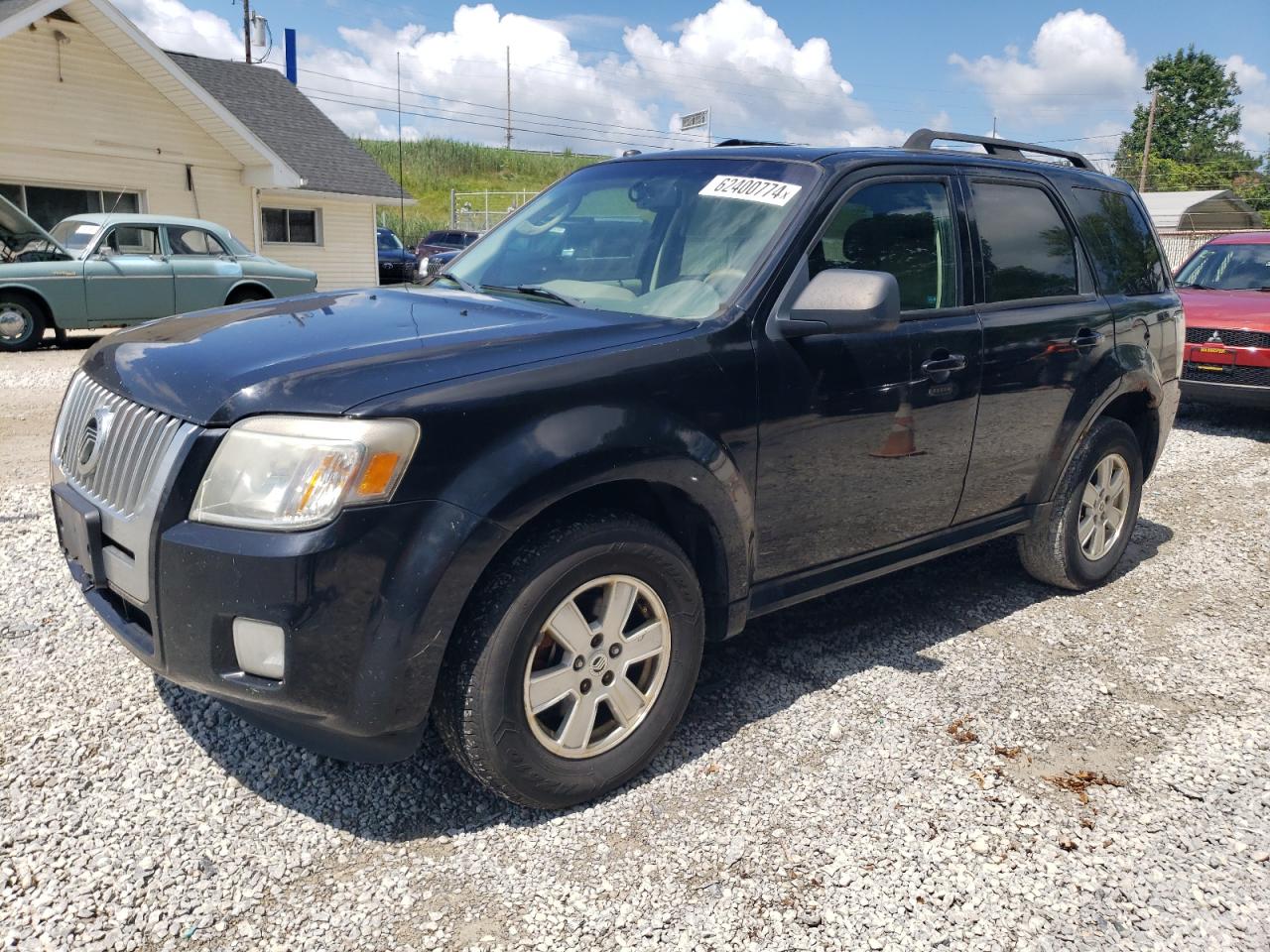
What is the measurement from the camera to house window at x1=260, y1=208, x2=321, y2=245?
917 inches


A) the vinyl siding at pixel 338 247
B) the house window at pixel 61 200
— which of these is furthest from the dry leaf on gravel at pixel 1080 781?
the vinyl siding at pixel 338 247

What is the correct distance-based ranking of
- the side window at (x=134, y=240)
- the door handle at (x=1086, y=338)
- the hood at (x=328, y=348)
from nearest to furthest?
the hood at (x=328, y=348), the door handle at (x=1086, y=338), the side window at (x=134, y=240)

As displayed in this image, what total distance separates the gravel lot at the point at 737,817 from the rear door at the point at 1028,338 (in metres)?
0.77

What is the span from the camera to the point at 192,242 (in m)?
14.1

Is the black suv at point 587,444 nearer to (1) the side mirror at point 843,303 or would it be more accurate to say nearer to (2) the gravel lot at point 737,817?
(1) the side mirror at point 843,303

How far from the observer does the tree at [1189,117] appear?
81.9 metres

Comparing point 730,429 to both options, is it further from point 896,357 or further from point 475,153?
point 475,153

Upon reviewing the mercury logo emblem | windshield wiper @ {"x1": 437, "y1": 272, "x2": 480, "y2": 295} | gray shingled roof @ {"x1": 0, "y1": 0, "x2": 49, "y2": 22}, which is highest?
gray shingled roof @ {"x1": 0, "y1": 0, "x2": 49, "y2": 22}

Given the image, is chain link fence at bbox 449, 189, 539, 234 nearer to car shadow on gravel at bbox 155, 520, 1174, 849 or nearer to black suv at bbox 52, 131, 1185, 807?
car shadow on gravel at bbox 155, 520, 1174, 849

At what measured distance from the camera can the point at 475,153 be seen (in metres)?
58.0

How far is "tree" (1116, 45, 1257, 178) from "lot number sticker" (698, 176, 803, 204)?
88.7 m

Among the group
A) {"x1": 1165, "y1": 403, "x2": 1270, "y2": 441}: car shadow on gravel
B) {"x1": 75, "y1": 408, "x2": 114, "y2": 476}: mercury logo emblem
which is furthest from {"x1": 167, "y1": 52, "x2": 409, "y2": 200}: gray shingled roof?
{"x1": 75, "y1": 408, "x2": 114, "y2": 476}: mercury logo emblem

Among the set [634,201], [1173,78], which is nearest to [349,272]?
[634,201]

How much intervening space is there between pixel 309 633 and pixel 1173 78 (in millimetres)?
99996
